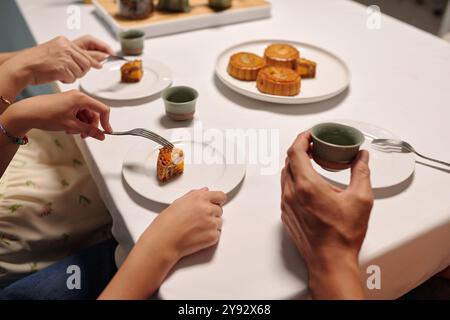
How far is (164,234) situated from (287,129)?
46cm

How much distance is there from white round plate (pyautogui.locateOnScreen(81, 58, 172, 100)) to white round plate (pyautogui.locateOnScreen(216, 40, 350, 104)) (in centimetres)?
17

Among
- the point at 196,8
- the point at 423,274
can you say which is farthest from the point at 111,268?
the point at 196,8

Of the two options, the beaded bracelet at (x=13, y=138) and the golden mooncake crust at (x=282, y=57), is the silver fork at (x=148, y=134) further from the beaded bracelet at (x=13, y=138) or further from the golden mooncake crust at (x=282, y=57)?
the golden mooncake crust at (x=282, y=57)

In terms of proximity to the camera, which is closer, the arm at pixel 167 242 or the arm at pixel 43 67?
the arm at pixel 167 242

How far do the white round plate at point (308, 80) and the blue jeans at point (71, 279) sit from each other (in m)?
0.54

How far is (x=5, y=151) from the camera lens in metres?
0.90

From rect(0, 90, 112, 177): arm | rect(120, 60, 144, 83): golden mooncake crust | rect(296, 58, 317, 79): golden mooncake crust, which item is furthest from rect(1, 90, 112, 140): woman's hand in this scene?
rect(296, 58, 317, 79): golden mooncake crust

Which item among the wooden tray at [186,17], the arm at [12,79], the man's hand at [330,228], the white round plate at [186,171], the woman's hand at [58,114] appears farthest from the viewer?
the wooden tray at [186,17]

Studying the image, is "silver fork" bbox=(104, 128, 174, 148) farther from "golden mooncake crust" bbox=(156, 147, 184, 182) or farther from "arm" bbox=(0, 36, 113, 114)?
"arm" bbox=(0, 36, 113, 114)

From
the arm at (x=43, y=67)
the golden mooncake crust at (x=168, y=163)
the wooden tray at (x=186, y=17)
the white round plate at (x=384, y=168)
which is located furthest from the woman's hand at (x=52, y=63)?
the white round plate at (x=384, y=168)

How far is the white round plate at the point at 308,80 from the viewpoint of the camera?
3.43 ft

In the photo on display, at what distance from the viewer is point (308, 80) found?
116cm

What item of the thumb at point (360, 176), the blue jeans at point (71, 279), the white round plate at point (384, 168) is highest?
the thumb at point (360, 176)
